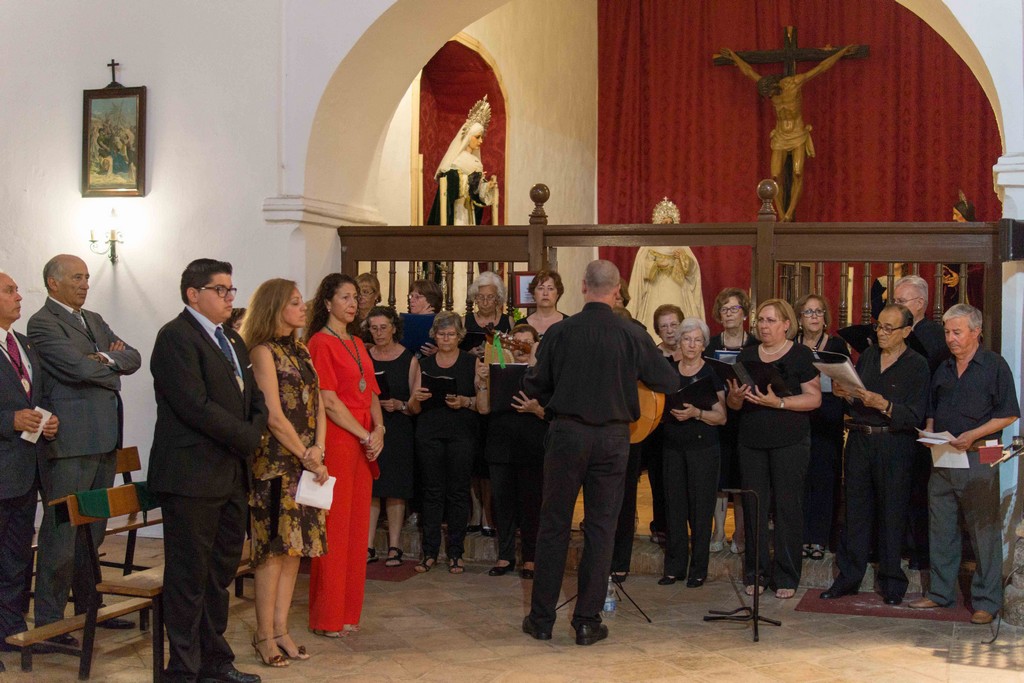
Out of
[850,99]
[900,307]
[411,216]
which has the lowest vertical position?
[900,307]

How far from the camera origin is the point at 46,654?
15.8ft

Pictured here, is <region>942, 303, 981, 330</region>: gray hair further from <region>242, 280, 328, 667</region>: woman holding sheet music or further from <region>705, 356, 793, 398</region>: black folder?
<region>242, 280, 328, 667</region>: woman holding sheet music

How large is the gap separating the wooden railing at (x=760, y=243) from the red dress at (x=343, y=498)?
6.40 feet

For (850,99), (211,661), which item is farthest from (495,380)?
(850,99)

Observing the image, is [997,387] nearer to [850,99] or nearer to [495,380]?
[495,380]

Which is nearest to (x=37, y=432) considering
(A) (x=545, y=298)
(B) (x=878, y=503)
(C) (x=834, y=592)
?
(A) (x=545, y=298)

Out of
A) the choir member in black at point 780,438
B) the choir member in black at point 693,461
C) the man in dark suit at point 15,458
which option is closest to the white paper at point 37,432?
the man in dark suit at point 15,458

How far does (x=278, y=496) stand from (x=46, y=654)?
1.23 meters

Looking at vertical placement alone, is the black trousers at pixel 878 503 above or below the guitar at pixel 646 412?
below

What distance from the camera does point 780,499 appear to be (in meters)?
5.76

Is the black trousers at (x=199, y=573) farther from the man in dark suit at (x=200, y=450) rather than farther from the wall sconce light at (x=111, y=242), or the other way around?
the wall sconce light at (x=111, y=242)

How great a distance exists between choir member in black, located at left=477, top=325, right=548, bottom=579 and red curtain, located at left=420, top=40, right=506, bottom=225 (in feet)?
12.2

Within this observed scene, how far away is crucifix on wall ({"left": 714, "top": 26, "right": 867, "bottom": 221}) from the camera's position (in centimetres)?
1185

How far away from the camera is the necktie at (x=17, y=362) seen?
4.81 metres
